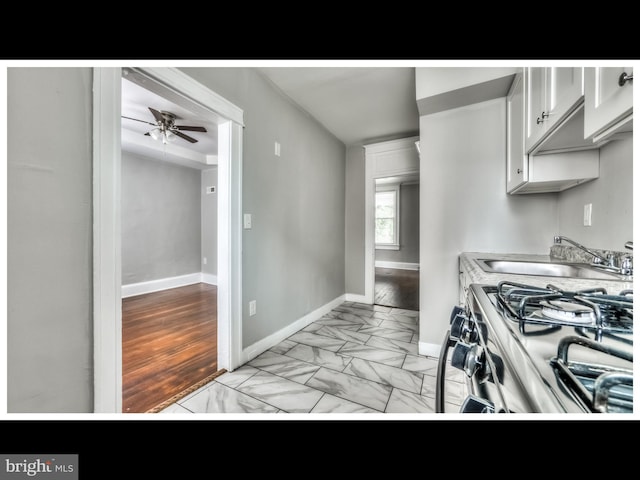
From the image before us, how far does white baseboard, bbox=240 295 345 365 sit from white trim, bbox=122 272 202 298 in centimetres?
289

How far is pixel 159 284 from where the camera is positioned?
4.21 metres

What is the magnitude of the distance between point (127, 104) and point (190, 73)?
1752mm

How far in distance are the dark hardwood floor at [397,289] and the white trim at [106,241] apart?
9.77ft

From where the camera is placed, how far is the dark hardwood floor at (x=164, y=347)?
1.56 meters

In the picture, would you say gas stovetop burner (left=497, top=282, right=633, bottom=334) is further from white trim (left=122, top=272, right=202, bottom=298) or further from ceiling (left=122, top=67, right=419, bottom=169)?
white trim (left=122, top=272, right=202, bottom=298)

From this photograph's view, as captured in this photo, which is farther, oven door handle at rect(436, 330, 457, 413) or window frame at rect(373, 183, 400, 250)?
window frame at rect(373, 183, 400, 250)

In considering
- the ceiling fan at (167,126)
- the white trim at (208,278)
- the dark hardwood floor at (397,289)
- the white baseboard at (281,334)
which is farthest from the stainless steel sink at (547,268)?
the white trim at (208,278)

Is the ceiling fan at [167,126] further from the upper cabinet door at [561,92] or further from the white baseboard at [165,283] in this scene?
the upper cabinet door at [561,92]

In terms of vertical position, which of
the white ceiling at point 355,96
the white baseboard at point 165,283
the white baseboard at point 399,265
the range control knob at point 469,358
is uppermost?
the white ceiling at point 355,96

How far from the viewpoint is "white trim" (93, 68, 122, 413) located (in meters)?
1.01

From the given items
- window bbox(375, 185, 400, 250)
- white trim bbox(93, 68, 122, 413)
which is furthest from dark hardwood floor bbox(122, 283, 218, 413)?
window bbox(375, 185, 400, 250)
